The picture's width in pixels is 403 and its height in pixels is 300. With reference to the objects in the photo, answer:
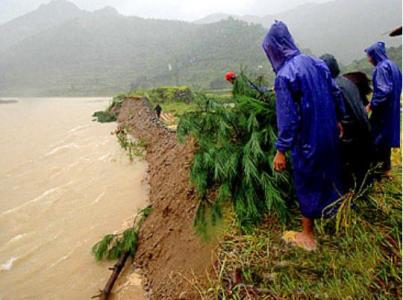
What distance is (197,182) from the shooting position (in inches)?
140

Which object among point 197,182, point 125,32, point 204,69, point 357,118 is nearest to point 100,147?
point 197,182

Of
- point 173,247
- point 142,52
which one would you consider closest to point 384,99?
point 173,247

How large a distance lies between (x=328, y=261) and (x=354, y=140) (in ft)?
3.06

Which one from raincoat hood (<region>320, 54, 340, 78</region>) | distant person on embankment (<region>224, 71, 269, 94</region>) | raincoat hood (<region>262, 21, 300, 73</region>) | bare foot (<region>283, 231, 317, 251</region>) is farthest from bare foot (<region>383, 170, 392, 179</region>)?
raincoat hood (<region>262, 21, 300, 73</region>)

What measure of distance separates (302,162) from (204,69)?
245 ft

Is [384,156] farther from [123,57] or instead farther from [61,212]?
[123,57]

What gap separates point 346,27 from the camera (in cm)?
14212

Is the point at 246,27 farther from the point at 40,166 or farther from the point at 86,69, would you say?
the point at 40,166

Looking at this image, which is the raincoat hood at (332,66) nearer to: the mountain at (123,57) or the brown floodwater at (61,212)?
the brown floodwater at (61,212)

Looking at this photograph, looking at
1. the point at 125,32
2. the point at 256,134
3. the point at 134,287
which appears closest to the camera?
the point at 256,134

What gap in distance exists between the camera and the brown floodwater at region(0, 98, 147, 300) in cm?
440

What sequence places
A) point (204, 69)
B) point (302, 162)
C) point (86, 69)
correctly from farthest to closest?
1. point (86, 69)
2. point (204, 69)
3. point (302, 162)

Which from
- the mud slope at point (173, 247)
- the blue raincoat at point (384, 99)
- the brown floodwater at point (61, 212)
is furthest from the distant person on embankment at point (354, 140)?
the brown floodwater at point (61, 212)

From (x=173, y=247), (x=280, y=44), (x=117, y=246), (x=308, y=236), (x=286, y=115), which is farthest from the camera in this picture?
(x=117, y=246)
